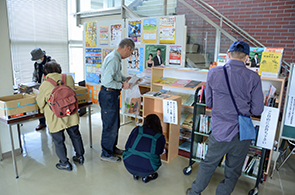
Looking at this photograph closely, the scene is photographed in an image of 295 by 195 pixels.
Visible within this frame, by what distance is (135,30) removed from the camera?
171 inches

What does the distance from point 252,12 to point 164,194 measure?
483 cm

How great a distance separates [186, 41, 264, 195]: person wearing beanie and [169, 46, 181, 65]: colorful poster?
1.77 m

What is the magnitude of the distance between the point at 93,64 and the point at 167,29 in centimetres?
211

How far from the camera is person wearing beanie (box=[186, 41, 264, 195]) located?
195cm

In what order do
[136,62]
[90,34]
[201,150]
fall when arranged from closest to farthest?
[201,150], [136,62], [90,34]

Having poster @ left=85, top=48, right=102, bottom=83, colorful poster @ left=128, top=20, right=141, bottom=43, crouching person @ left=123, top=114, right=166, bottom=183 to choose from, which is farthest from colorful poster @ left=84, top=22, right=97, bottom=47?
crouching person @ left=123, top=114, right=166, bottom=183

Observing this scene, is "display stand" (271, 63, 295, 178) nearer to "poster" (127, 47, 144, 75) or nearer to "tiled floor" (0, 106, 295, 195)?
"tiled floor" (0, 106, 295, 195)

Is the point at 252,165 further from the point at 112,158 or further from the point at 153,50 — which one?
the point at 153,50

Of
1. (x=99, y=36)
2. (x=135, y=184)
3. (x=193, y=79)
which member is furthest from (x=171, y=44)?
(x=135, y=184)

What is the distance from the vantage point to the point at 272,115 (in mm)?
2361

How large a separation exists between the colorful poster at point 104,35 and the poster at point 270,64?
3207mm

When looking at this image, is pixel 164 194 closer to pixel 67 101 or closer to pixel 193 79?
pixel 67 101

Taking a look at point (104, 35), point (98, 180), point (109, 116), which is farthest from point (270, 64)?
point (104, 35)

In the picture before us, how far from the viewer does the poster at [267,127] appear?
2.35m
